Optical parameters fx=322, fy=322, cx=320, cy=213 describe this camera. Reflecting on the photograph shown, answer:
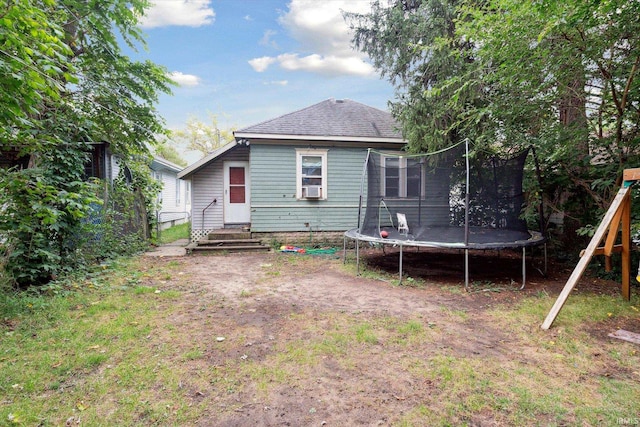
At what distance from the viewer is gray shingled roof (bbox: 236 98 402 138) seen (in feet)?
30.3

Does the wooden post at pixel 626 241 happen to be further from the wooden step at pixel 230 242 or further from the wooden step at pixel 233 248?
the wooden step at pixel 230 242

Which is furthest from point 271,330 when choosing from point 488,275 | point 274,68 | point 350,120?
point 274,68

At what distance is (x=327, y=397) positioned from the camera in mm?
2307

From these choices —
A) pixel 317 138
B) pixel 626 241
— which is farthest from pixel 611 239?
pixel 317 138

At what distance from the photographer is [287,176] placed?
30.6ft

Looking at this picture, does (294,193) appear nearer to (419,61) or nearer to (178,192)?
(419,61)

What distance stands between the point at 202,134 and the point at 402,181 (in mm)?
30157

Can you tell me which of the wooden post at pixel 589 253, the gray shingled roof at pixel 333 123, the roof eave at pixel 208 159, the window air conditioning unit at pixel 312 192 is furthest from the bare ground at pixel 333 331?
the gray shingled roof at pixel 333 123

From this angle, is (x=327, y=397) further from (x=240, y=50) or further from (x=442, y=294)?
(x=240, y=50)

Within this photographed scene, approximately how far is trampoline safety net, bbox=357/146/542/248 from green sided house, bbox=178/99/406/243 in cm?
245

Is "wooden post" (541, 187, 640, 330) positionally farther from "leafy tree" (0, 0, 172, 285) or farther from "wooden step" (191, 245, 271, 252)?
"wooden step" (191, 245, 271, 252)

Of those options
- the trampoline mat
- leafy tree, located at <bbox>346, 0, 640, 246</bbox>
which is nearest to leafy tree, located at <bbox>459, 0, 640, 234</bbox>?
leafy tree, located at <bbox>346, 0, 640, 246</bbox>

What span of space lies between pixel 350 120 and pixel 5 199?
28.2 ft

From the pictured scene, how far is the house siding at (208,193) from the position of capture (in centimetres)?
988
